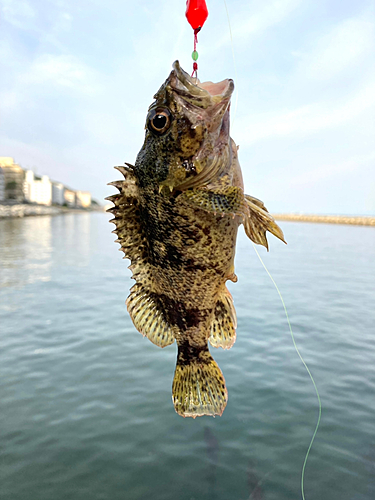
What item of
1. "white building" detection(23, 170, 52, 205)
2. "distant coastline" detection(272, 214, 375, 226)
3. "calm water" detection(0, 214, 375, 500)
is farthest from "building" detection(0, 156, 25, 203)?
"calm water" detection(0, 214, 375, 500)

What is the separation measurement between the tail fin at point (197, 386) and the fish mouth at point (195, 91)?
1987mm

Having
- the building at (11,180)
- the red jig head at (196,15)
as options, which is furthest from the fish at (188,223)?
the building at (11,180)

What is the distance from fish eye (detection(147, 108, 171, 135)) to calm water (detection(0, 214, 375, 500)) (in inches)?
217

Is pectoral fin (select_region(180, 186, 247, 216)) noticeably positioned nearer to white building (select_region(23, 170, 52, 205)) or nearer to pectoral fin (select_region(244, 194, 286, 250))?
pectoral fin (select_region(244, 194, 286, 250))

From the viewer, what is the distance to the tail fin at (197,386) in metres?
2.96

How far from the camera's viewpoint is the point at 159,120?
2592 millimetres

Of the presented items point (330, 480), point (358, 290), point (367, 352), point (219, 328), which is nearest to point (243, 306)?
point (367, 352)

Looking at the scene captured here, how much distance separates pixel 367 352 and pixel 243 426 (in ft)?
18.6

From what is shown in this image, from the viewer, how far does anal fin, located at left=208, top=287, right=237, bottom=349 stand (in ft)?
10.4

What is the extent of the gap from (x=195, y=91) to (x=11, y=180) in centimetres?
14353

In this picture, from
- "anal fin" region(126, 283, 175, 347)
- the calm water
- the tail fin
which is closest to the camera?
the tail fin

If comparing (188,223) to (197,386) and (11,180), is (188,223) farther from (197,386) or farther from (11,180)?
(11,180)

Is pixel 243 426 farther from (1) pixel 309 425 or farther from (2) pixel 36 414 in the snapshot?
(2) pixel 36 414

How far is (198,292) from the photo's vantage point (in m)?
2.93
